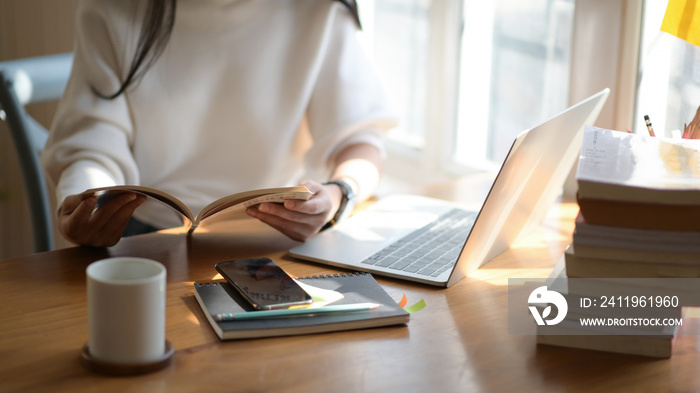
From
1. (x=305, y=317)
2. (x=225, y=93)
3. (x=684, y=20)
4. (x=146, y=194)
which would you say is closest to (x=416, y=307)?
(x=305, y=317)

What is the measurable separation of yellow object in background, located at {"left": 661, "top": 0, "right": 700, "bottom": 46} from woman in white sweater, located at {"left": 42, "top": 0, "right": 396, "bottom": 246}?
526mm

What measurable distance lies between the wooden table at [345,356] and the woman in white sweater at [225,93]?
415mm

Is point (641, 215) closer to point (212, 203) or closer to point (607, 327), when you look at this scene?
point (607, 327)

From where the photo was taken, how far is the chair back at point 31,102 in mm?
1434

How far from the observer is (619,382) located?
623mm

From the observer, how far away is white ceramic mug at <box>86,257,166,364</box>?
58 cm

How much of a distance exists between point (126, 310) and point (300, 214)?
43cm

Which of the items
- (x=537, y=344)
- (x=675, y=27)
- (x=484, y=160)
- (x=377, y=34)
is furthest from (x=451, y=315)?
(x=377, y=34)

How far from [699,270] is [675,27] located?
1.78ft

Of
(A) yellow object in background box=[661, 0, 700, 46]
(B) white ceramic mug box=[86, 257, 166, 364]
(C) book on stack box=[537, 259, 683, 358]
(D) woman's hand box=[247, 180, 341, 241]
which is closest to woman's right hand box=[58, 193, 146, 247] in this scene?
(D) woman's hand box=[247, 180, 341, 241]

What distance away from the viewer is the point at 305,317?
28.0 inches

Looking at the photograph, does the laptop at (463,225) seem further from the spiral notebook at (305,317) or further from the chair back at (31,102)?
the chair back at (31,102)

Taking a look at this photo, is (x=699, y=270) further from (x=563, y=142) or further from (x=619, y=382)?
(x=563, y=142)

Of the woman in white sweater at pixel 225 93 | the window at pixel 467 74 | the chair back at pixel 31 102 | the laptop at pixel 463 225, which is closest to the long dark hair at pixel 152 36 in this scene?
the woman in white sweater at pixel 225 93
